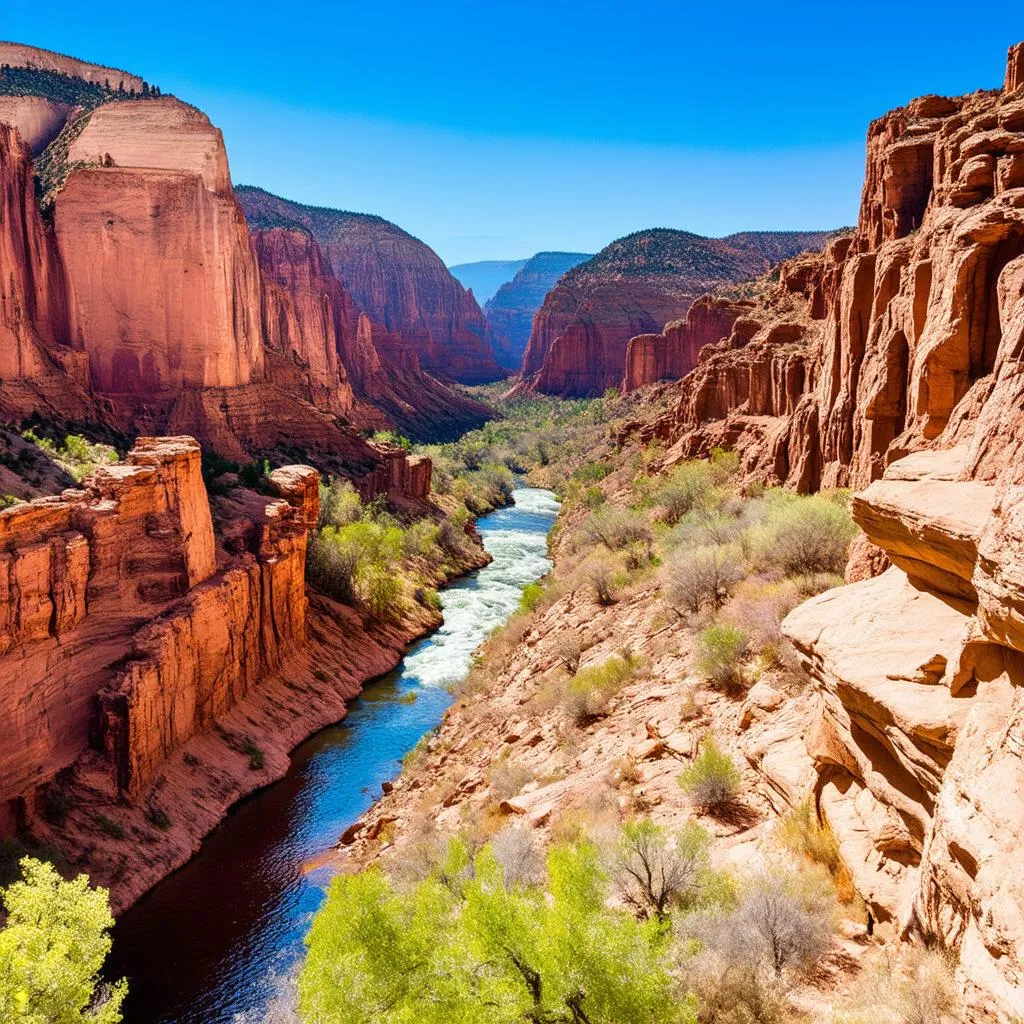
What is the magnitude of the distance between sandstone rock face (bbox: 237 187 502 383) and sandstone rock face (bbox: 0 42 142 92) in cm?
10093

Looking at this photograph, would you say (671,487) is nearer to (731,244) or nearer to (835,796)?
(835,796)

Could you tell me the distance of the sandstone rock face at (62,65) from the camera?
60594mm

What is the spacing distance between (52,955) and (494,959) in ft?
22.0

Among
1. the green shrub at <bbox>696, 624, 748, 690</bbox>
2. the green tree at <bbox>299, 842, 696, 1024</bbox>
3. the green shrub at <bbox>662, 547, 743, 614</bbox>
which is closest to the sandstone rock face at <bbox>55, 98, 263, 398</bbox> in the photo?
the green shrub at <bbox>662, 547, 743, 614</bbox>

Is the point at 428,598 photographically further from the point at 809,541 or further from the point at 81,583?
the point at 809,541

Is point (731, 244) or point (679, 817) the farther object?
point (731, 244)

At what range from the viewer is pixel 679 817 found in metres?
11.5

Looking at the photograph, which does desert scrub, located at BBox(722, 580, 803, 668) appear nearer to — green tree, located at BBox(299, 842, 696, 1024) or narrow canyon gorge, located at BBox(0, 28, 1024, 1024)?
narrow canyon gorge, located at BBox(0, 28, 1024, 1024)

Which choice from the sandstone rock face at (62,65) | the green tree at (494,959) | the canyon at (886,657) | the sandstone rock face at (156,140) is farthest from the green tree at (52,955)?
the sandstone rock face at (62,65)

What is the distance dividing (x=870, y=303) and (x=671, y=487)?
44.4ft

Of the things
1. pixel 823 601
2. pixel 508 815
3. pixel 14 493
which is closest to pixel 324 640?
pixel 14 493

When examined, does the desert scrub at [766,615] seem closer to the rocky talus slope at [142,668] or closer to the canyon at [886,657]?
the canyon at [886,657]

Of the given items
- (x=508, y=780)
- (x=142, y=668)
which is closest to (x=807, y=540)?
(x=508, y=780)

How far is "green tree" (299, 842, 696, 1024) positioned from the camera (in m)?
7.02
